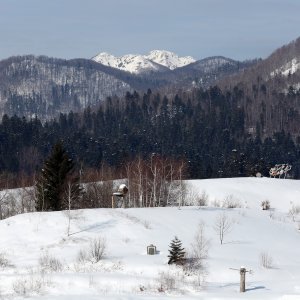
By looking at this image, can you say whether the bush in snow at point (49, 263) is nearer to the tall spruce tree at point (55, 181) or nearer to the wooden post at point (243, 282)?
the wooden post at point (243, 282)

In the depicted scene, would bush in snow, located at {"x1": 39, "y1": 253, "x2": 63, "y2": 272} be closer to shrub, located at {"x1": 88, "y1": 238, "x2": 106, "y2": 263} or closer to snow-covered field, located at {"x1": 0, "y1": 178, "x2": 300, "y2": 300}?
snow-covered field, located at {"x1": 0, "y1": 178, "x2": 300, "y2": 300}

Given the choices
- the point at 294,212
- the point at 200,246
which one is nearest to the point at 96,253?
the point at 200,246

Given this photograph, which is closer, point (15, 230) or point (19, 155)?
point (15, 230)

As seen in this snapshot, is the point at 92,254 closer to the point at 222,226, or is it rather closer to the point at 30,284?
the point at 30,284

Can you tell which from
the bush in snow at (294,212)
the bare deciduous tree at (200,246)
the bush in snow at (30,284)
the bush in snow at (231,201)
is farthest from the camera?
the bush in snow at (231,201)

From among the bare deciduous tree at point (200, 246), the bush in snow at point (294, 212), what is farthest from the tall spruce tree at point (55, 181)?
the bush in snow at point (294, 212)

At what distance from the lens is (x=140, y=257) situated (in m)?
30.8

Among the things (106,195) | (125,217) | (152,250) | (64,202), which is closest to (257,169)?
(106,195)

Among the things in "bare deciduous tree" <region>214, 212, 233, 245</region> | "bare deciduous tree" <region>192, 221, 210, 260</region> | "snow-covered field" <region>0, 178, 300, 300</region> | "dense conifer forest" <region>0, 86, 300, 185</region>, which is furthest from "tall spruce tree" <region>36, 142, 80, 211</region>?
"dense conifer forest" <region>0, 86, 300, 185</region>

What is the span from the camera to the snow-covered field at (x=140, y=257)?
22.0m

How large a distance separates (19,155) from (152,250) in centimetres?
12181

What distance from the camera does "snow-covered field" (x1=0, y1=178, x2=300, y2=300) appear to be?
22.0 m

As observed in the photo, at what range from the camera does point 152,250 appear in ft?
105

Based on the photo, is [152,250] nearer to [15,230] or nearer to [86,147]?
[15,230]
